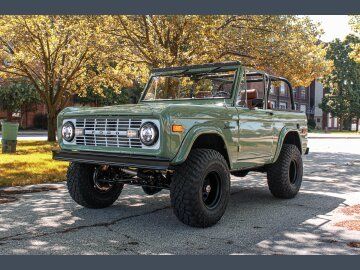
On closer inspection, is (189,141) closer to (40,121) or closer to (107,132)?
(107,132)

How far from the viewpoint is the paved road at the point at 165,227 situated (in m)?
4.41

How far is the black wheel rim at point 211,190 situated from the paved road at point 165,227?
29cm

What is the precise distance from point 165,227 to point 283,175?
2.54m

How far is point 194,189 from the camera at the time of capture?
498 cm

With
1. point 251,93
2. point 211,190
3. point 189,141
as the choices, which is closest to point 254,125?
point 251,93

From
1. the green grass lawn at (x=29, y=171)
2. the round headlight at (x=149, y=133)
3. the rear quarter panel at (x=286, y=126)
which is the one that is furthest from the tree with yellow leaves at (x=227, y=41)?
the round headlight at (x=149, y=133)

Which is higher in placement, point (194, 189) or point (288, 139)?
point (288, 139)

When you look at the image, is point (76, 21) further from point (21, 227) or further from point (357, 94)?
point (357, 94)

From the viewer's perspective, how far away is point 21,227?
514cm

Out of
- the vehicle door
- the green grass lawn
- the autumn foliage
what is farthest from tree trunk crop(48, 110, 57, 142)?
the vehicle door

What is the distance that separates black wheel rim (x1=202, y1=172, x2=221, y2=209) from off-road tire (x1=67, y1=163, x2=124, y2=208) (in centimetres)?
162

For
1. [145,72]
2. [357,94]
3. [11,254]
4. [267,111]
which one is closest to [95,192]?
[11,254]

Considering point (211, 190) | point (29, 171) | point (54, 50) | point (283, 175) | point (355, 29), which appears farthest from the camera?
point (355, 29)

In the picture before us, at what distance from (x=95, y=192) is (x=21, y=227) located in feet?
4.10
